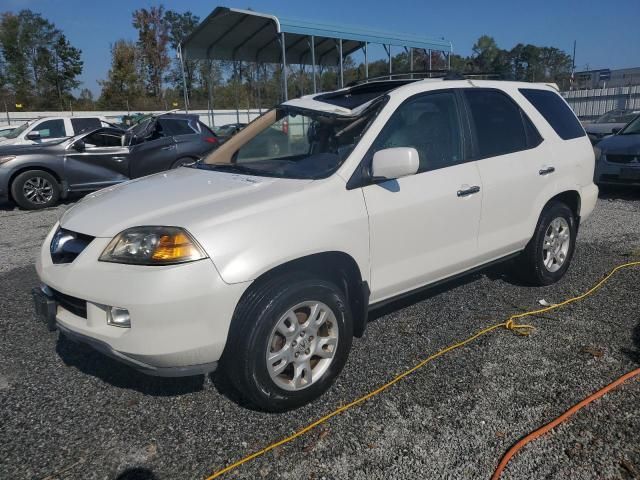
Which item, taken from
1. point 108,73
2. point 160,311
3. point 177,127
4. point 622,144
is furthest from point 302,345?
point 108,73

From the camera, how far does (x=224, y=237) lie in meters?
→ 2.43

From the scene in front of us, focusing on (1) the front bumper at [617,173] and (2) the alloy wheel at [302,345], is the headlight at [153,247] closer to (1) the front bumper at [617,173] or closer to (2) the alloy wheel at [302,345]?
(2) the alloy wheel at [302,345]

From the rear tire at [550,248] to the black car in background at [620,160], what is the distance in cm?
494

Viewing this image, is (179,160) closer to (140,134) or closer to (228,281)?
(140,134)

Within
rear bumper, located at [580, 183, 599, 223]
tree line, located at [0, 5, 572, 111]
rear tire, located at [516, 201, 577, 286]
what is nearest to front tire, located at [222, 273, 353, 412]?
rear tire, located at [516, 201, 577, 286]

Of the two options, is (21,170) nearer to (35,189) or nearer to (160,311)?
(35,189)

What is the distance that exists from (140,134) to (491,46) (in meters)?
84.7

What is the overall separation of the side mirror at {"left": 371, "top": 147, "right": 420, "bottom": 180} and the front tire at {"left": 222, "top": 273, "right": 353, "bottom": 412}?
718 mm

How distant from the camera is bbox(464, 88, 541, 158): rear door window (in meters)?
3.75

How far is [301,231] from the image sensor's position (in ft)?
8.69

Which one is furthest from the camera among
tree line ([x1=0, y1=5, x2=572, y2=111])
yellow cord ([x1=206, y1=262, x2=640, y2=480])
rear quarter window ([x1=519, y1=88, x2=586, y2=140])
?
tree line ([x1=0, y1=5, x2=572, y2=111])

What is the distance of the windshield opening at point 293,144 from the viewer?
3.10m

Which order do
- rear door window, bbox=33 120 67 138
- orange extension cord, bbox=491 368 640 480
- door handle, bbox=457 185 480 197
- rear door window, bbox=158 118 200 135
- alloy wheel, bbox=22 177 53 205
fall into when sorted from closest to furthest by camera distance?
orange extension cord, bbox=491 368 640 480 → door handle, bbox=457 185 480 197 → alloy wheel, bbox=22 177 53 205 → rear door window, bbox=158 118 200 135 → rear door window, bbox=33 120 67 138

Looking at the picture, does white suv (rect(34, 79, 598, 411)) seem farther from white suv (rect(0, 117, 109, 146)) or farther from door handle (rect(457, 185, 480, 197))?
white suv (rect(0, 117, 109, 146))
